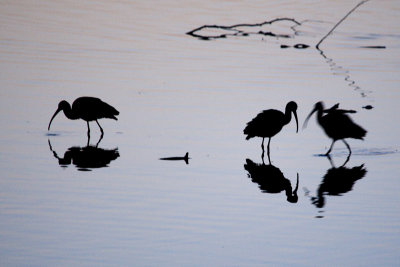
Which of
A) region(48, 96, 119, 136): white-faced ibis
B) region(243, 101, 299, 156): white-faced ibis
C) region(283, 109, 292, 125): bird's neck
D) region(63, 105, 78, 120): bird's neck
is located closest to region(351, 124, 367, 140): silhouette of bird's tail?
region(243, 101, 299, 156): white-faced ibis

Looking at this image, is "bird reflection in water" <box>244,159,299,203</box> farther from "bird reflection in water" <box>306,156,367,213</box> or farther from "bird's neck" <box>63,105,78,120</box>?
"bird's neck" <box>63,105,78,120</box>

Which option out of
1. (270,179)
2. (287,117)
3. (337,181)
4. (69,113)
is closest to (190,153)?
(270,179)

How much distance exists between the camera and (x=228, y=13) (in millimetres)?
37062

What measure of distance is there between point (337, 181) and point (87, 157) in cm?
371

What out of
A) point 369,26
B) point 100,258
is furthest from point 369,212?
point 369,26

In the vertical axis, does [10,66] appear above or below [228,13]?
below

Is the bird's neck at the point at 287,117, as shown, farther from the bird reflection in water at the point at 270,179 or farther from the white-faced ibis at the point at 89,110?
the white-faced ibis at the point at 89,110

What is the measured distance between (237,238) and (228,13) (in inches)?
1123

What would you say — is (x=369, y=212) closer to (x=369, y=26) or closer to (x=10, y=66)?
(x=10, y=66)

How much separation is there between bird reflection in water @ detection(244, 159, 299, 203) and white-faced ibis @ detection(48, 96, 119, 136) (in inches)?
135

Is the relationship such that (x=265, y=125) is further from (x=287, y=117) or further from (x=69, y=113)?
(x=69, y=113)

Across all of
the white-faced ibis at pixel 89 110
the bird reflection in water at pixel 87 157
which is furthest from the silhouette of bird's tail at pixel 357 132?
the white-faced ibis at pixel 89 110

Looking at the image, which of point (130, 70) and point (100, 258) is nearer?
point (100, 258)

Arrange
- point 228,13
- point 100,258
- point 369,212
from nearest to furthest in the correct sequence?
point 100,258 → point 369,212 → point 228,13
